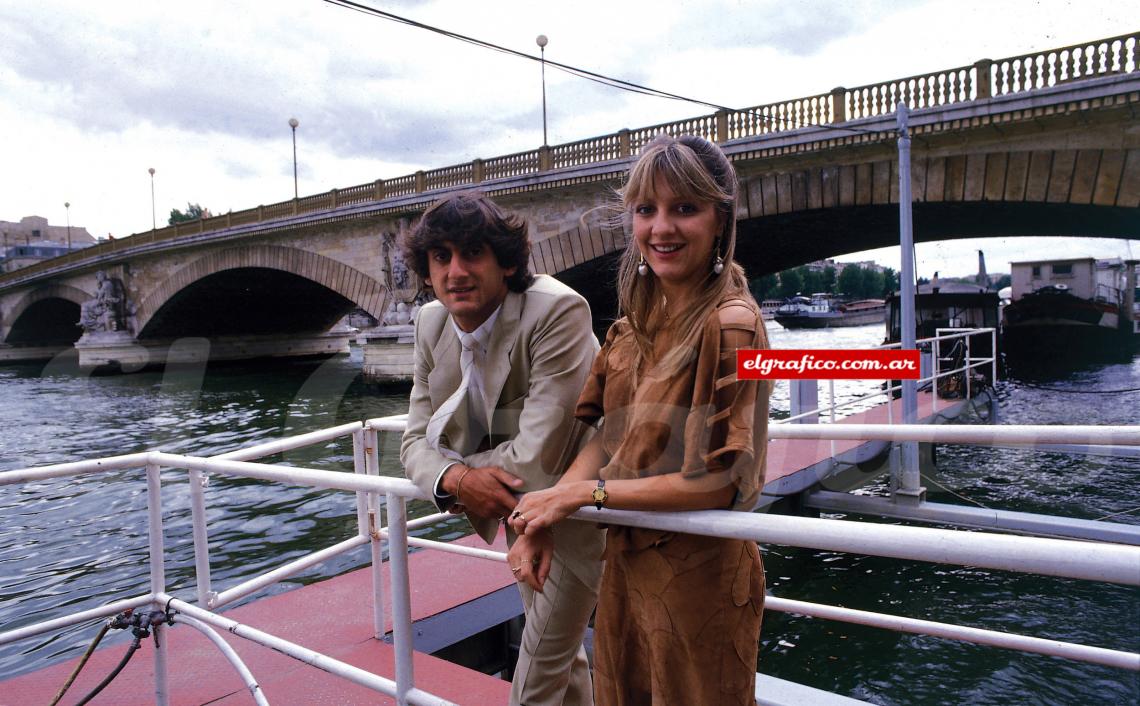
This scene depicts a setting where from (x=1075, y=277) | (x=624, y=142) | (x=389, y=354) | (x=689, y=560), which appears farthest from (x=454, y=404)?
(x=1075, y=277)

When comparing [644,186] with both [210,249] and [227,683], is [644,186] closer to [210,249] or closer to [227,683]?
[227,683]

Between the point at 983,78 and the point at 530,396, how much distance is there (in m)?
14.5

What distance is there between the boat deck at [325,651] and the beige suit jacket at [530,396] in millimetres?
1214

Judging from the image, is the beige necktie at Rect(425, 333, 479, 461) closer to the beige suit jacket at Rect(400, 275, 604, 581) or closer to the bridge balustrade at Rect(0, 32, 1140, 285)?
the beige suit jacket at Rect(400, 275, 604, 581)

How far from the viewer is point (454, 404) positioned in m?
1.93

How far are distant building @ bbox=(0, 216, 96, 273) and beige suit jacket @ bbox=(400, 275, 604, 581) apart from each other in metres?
99.1

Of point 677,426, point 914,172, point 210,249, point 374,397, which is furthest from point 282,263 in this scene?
point 677,426

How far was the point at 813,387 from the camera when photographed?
26.6ft

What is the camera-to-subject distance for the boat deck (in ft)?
9.27

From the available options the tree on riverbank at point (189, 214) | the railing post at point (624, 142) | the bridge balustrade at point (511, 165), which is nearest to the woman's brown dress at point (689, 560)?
the railing post at point (624, 142)

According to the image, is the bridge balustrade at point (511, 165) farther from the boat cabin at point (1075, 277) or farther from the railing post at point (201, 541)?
the boat cabin at point (1075, 277)

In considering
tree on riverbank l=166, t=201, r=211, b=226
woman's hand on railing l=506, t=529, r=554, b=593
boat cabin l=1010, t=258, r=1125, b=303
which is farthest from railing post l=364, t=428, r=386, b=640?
tree on riverbank l=166, t=201, r=211, b=226

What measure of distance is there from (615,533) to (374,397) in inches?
851

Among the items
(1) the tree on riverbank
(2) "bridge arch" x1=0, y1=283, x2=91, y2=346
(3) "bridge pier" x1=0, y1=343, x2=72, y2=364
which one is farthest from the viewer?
(1) the tree on riverbank
